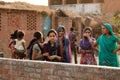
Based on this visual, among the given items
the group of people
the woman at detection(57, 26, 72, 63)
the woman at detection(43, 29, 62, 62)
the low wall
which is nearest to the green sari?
the group of people

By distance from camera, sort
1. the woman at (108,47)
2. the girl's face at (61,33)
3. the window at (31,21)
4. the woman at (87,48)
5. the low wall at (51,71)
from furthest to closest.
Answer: the window at (31,21) → the woman at (87,48) → the girl's face at (61,33) → the woman at (108,47) → the low wall at (51,71)

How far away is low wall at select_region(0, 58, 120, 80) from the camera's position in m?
7.25

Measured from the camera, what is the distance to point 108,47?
8.22m

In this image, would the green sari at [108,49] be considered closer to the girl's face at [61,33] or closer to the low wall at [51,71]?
the low wall at [51,71]

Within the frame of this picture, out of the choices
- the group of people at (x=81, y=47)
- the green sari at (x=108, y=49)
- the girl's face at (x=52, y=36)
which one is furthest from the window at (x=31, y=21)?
the green sari at (x=108, y=49)

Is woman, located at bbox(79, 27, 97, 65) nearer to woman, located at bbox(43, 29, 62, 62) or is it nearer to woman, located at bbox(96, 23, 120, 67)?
woman, located at bbox(43, 29, 62, 62)

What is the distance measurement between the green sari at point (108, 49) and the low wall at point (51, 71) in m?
0.83

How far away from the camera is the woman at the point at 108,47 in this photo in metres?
8.18

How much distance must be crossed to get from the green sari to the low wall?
83cm

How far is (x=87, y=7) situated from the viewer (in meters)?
36.3

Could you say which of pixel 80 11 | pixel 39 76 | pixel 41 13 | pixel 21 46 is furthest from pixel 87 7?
pixel 39 76

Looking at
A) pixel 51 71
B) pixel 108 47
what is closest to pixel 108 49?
pixel 108 47

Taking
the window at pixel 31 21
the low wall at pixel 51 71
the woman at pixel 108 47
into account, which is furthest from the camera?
the window at pixel 31 21

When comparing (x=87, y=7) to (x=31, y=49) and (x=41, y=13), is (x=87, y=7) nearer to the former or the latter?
(x=41, y=13)
